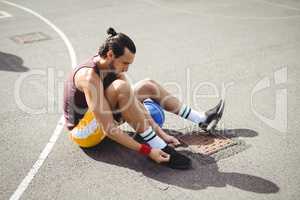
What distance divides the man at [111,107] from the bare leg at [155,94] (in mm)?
47

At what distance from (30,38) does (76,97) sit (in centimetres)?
552

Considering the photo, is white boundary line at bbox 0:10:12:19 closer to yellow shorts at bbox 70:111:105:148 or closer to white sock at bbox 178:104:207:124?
yellow shorts at bbox 70:111:105:148

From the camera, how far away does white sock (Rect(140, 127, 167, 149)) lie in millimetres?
4645

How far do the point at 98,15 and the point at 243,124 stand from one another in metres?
7.04

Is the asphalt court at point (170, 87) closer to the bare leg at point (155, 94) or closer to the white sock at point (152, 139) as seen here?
the white sock at point (152, 139)

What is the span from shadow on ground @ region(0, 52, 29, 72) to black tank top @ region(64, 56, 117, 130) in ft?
10.8

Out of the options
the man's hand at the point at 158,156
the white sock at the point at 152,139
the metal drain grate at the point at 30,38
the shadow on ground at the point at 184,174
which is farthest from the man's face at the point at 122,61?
the metal drain grate at the point at 30,38

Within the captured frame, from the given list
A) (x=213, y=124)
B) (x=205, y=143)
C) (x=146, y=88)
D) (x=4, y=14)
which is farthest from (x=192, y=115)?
(x=4, y=14)

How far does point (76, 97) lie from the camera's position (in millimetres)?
4801

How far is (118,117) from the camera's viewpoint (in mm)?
4820

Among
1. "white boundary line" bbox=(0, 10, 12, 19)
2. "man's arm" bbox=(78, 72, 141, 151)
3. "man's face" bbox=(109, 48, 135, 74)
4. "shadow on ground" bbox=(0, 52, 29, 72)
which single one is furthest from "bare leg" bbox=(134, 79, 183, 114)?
"white boundary line" bbox=(0, 10, 12, 19)

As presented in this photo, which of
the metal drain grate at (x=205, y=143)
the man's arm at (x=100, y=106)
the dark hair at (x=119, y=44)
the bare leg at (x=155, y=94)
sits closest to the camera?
the dark hair at (x=119, y=44)

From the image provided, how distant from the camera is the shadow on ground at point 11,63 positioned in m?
7.87

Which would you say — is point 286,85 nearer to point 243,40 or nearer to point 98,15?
point 243,40
